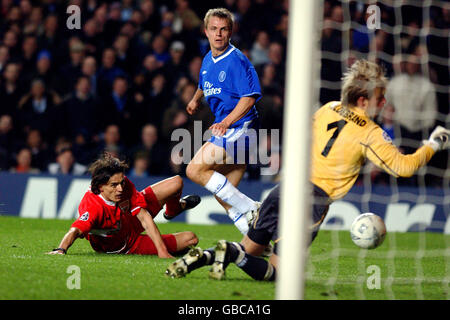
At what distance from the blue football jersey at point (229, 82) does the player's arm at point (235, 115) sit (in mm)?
65

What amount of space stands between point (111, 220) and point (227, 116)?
4.19 ft

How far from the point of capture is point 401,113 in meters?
8.24

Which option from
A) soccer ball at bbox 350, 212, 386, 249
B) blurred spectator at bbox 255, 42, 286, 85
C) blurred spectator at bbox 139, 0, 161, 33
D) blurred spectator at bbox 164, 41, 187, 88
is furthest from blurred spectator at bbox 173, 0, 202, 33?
soccer ball at bbox 350, 212, 386, 249

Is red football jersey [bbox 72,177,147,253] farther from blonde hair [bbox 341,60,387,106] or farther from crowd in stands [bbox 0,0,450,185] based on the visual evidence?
crowd in stands [bbox 0,0,450,185]

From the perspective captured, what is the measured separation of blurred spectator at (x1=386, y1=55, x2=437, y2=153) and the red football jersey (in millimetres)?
3652

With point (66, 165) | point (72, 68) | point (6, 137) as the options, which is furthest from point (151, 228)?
point (72, 68)

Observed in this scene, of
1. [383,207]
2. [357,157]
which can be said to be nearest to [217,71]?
[357,157]

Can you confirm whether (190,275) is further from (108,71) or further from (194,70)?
(108,71)

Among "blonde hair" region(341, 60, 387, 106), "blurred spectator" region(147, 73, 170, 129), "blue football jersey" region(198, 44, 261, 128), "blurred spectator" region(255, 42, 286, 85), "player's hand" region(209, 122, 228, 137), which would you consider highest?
"blurred spectator" region(255, 42, 286, 85)

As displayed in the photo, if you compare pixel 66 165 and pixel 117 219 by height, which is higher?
pixel 66 165

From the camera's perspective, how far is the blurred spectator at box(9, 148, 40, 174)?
9789mm

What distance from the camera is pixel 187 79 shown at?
10.2m
